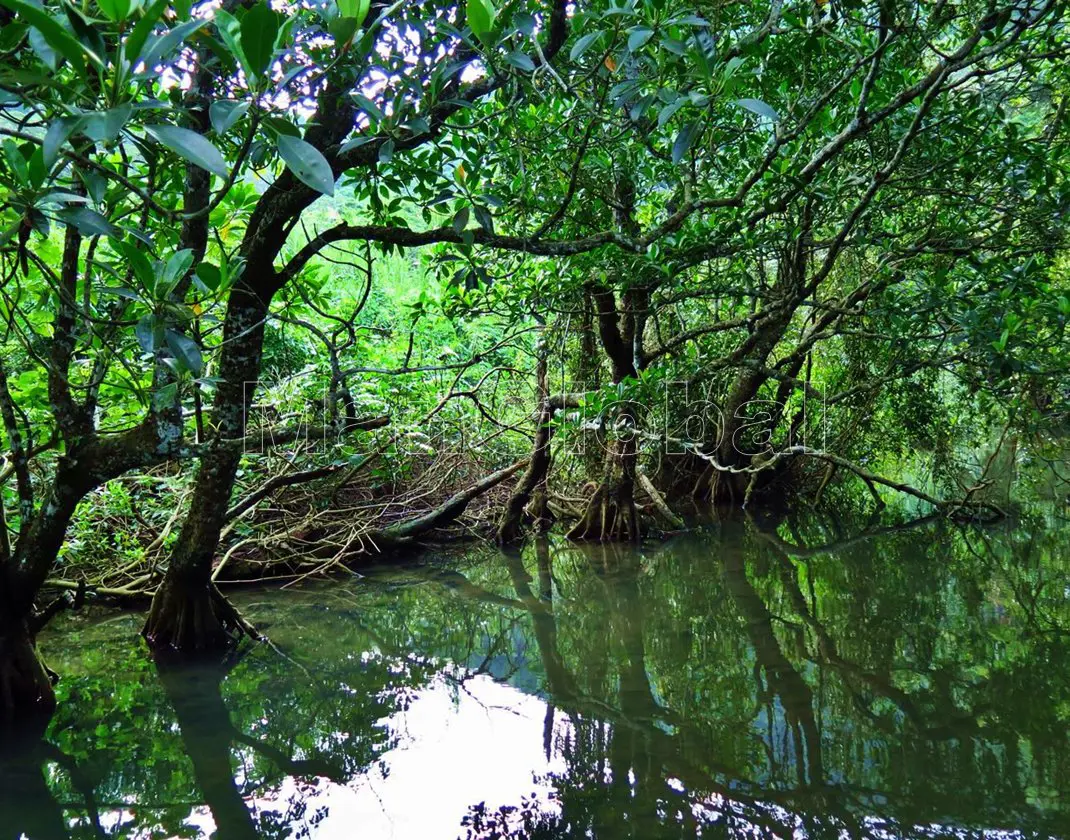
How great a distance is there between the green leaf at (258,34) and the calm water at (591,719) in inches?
94.4

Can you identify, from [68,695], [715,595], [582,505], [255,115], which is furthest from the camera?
[582,505]

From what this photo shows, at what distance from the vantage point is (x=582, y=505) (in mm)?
8695

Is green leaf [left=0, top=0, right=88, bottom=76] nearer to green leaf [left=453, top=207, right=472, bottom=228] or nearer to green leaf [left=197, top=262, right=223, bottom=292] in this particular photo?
green leaf [left=197, top=262, right=223, bottom=292]

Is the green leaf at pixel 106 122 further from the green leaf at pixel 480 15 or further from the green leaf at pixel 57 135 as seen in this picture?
the green leaf at pixel 480 15

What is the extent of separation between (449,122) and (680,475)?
7.12 meters

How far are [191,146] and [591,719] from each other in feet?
9.86

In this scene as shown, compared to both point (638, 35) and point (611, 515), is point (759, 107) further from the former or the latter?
point (611, 515)

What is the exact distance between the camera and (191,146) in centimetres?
119

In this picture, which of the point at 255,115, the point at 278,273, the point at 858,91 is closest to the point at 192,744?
the point at 278,273

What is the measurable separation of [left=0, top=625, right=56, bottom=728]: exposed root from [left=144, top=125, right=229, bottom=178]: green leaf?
11.0 feet

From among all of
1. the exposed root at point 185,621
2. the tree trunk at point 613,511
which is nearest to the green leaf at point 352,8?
the exposed root at point 185,621

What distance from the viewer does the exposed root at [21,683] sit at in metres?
3.54

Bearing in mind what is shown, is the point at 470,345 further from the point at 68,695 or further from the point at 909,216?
the point at 68,695

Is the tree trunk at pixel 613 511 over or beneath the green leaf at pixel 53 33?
beneath
